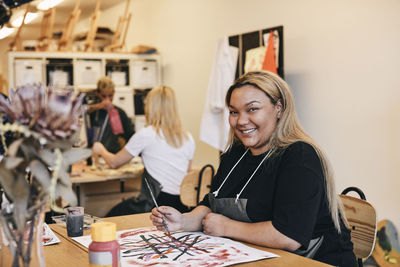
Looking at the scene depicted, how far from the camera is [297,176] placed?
1.50 metres

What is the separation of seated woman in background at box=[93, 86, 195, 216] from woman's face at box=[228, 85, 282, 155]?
158 cm

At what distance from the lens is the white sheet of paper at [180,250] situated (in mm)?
1271

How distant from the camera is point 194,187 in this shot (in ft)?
9.70

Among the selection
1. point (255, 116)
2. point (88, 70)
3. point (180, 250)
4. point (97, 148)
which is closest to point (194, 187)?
point (97, 148)

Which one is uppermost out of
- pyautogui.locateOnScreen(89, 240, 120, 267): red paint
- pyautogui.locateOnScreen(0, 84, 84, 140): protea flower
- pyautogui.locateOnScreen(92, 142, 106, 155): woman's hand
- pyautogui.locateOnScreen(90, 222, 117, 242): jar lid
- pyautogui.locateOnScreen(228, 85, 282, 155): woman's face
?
pyautogui.locateOnScreen(0, 84, 84, 140): protea flower

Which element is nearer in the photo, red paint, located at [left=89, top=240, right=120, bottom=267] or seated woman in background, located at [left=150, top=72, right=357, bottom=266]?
red paint, located at [left=89, top=240, right=120, bottom=267]

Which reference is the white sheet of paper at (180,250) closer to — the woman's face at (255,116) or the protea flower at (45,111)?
the woman's face at (255,116)

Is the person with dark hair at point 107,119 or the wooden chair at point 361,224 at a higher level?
the person with dark hair at point 107,119

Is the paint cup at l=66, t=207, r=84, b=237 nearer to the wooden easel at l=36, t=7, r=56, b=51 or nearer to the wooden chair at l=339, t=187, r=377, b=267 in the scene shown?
the wooden chair at l=339, t=187, r=377, b=267

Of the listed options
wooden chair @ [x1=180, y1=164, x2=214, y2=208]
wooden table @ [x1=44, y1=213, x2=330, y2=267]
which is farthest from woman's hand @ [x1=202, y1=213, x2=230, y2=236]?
wooden chair @ [x1=180, y1=164, x2=214, y2=208]

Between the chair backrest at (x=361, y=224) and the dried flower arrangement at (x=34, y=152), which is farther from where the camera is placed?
the chair backrest at (x=361, y=224)

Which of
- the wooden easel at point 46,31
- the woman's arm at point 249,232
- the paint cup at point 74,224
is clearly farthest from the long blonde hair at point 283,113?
the wooden easel at point 46,31

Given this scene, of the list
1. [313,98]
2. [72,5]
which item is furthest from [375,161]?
[72,5]

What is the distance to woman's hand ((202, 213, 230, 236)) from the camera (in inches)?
61.1
